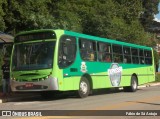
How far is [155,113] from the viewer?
46.3ft

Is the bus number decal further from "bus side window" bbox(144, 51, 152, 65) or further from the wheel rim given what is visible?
"bus side window" bbox(144, 51, 152, 65)

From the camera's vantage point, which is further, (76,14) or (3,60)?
(76,14)

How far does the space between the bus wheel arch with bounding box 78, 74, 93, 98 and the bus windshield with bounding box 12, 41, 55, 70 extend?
2.38 metres

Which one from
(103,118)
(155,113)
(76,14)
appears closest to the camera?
(103,118)

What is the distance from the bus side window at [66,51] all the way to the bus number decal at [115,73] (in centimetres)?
427

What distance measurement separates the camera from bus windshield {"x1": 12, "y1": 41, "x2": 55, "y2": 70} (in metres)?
19.6

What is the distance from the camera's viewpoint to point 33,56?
19.9 meters

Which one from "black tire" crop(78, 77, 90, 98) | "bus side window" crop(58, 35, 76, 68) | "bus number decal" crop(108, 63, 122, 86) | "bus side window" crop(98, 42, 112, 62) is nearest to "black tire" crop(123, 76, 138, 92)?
"bus number decal" crop(108, 63, 122, 86)

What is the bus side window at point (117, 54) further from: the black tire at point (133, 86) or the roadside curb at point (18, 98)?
the roadside curb at point (18, 98)

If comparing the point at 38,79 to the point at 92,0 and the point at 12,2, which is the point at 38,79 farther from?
the point at 92,0

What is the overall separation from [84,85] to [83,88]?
160 mm

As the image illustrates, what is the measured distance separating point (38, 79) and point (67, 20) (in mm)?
14411

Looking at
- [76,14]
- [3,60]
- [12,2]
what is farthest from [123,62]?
[76,14]

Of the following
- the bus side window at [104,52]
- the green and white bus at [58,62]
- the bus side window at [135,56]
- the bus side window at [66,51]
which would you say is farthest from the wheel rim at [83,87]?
the bus side window at [135,56]
